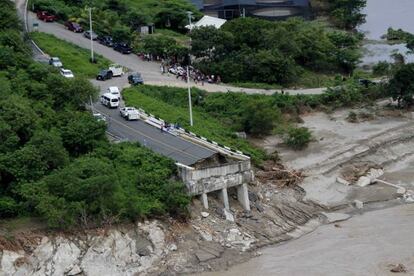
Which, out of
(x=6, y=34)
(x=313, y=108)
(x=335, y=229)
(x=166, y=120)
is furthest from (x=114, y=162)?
(x=313, y=108)

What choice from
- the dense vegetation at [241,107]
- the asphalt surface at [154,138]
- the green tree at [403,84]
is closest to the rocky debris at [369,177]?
the dense vegetation at [241,107]

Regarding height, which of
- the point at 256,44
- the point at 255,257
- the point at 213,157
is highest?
the point at 256,44

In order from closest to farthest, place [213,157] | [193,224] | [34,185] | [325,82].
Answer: [34,185], [193,224], [213,157], [325,82]

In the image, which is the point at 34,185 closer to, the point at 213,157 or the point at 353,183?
the point at 213,157

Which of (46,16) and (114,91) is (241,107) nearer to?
(114,91)

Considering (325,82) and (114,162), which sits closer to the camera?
(114,162)

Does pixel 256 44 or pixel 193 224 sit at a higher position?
pixel 256 44

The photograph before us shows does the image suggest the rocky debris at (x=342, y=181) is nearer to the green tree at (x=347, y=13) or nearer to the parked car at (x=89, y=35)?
the parked car at (x=89, y=35)

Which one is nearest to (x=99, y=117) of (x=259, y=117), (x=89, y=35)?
(x=259, y=117)
